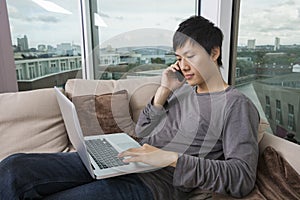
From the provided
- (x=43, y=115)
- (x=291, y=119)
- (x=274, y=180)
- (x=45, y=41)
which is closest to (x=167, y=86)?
(x=274, y=180)

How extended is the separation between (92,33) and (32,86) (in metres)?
0.70

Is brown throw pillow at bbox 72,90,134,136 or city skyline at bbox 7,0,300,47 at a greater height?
city skyline at bbox 7,0,300,47

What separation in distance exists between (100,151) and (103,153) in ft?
0.10

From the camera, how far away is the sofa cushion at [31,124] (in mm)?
1475

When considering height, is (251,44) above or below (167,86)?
above

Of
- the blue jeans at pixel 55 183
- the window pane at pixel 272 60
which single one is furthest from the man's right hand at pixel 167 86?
the window pane at pixel 272 60

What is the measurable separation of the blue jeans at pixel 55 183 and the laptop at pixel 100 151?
65 millimetres

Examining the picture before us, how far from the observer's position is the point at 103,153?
1119mm

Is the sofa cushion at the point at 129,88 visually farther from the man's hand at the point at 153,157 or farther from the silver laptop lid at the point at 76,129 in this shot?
the man's hand at the point at 153,157

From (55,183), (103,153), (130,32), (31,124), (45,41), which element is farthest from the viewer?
(130,32)

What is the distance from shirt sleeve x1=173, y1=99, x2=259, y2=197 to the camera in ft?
2.98

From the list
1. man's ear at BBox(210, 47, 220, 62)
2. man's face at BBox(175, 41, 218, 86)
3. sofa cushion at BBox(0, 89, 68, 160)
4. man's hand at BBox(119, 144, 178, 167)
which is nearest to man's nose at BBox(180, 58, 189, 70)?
man's face at BBox(175, 41, 218, 86)

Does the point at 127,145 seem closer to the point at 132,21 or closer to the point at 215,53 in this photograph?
the point at 215,53

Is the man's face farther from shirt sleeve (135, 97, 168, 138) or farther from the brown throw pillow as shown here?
the brown throw pillow
